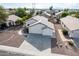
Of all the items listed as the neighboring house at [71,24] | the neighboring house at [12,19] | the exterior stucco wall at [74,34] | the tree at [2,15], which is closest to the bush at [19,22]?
the neighboring house at [12,19]

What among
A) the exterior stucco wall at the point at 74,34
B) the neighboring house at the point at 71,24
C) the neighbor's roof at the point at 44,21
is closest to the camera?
the exterior stucco wall at the point at 74,34

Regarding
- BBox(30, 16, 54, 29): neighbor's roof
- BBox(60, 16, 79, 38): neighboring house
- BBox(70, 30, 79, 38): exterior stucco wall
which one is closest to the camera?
BBox(70, 30, 79, 38): exterior stucco wall

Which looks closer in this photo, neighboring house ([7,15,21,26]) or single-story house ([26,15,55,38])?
neighboring house ([7,15,21,26])

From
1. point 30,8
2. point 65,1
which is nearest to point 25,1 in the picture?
point 30,8

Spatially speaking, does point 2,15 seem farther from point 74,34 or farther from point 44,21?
point 74,34

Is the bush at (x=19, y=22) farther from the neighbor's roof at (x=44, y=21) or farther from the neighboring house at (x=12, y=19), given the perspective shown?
the neighbor's roof at (x=44, y=21)

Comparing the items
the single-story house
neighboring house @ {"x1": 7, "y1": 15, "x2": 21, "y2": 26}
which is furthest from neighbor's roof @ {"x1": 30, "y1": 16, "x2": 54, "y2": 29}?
neighboring house @ {"x1": 7, "y1": 15, "x2": 21, "y2": 26}

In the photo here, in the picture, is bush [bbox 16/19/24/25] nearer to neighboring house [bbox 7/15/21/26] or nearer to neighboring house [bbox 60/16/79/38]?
neighboring house [bbox 7/15/21/26]

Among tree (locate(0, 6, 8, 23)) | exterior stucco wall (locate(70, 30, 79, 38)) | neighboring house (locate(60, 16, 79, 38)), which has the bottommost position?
exterior stucco wall (locate(70, 30, 79, 38))

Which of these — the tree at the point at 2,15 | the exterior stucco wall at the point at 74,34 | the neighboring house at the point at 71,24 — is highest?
the tree at the point at 2,15

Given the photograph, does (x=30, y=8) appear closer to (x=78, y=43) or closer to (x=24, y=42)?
(x=24, y=42)
